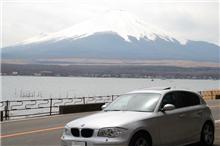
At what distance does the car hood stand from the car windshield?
34 cm

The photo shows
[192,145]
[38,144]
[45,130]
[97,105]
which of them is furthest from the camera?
[97,105]

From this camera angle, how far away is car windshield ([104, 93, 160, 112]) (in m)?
10.4

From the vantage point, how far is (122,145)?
9180 mm

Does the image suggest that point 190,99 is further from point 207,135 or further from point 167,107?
point 167,107

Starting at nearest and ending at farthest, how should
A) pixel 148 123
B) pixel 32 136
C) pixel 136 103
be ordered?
pixel 148 123 < pixel 136 103 < pixel 32 136

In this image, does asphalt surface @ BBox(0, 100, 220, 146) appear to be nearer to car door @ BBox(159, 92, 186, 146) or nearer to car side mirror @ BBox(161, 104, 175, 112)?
car door @ BBox(159, 92, 186, 146)

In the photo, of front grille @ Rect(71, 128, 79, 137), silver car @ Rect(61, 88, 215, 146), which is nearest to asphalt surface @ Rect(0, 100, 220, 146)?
silver car @ Rect(61, 88, 215, 146)

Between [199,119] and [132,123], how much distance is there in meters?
2.64

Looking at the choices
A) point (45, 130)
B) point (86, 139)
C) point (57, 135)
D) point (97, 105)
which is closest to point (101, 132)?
point (86, 139)

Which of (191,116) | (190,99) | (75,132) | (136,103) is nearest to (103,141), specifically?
(75,132)

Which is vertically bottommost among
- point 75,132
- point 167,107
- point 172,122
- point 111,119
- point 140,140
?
point 140,140

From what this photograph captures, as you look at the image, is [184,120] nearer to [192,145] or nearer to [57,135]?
[192,145]

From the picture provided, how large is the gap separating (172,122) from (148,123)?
0.92 meters

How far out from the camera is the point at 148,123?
32.0 ft
